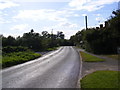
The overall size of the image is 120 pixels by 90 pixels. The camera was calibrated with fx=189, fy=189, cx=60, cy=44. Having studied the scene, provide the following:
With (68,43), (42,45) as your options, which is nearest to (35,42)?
(42,45)

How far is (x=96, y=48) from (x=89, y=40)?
9.74 ft

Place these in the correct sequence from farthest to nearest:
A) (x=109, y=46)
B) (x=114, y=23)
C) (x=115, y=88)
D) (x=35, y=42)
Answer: (x=35, y=42) < (x=109, y=46) < (x=114, y=23) < (x=115, y=88)

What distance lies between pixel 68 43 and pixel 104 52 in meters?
100

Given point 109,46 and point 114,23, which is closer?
point 114,23

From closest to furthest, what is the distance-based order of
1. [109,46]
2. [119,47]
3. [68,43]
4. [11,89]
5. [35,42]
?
[11,89]
[119,47]
[109,46]
[35,42]
[68,43]

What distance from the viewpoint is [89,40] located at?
41.4 m

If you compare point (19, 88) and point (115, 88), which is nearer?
point (115, 88)

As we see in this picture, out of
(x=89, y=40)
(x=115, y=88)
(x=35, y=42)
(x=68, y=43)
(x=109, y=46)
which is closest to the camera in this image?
(x=115, y=88)

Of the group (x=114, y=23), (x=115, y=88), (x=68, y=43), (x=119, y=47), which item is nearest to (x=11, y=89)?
(x=115, y=88)

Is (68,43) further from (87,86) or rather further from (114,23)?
(87,86)

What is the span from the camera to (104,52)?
1515 inches

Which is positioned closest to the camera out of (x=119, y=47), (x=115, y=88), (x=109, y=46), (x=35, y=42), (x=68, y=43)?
(x=115, y=88)

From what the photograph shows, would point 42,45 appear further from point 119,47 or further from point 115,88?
point 115,88

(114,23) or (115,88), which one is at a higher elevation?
(114,23)
